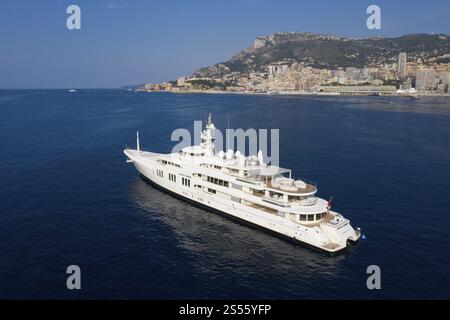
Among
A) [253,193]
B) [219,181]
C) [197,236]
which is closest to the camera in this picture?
[197,236]

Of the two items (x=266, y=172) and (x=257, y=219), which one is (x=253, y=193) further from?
(x=257, y=219)

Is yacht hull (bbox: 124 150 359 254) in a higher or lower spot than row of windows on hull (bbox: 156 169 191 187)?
lower

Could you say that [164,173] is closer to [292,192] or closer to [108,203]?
[108,203]

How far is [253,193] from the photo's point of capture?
40.1m

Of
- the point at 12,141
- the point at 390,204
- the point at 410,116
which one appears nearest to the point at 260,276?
the point at 390,204

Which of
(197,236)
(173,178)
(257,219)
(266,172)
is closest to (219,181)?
(266,172)

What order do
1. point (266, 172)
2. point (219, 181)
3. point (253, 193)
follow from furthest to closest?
point (219, 181) → point (266, 172) → point (253, 193)


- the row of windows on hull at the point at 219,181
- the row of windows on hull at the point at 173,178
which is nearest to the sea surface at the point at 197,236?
the row of windows on hull at the point at 173,178

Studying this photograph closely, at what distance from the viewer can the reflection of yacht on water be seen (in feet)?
114

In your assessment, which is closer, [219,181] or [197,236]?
[197,236]

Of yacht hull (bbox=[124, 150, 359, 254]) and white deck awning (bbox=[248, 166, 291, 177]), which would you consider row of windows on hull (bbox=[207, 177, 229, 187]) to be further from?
white deck awning (bbox=[248, 166, 291, 177])

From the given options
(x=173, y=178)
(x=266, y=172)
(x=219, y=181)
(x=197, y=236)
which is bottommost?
(x=197, y=236)

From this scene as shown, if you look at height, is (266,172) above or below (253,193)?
above

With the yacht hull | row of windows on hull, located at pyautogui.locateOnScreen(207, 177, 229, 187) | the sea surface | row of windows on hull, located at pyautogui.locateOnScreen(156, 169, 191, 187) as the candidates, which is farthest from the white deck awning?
row of windows on hull, located at pyautogui.locateOnScreen(156, 169, 191, 187)
